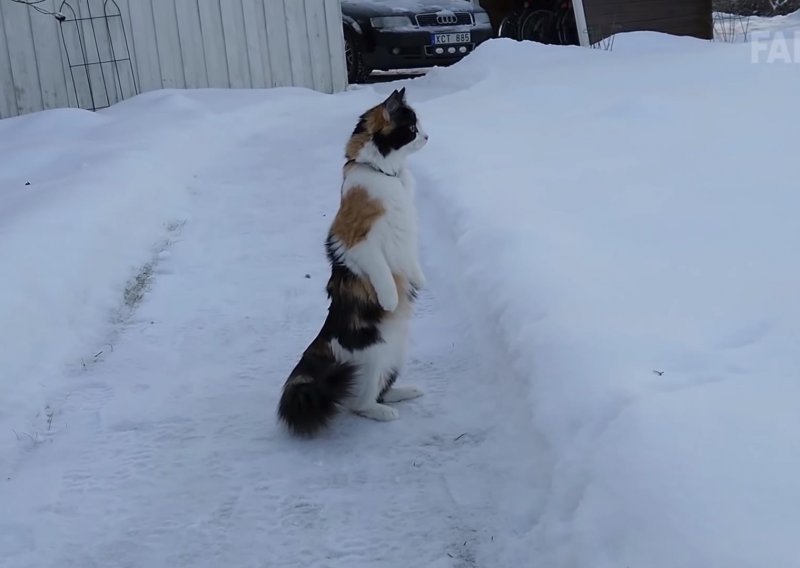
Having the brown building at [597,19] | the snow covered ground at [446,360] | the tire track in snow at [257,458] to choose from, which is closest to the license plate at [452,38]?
the brown building at [597,19]

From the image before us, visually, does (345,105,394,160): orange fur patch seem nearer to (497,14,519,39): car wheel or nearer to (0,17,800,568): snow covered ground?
(0,17,800,568): snow covered ground

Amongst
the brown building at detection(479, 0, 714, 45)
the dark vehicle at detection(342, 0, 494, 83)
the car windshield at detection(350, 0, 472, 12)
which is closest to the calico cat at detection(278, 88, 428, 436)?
the dark vehicle at detection(342, 0, 494, 83)

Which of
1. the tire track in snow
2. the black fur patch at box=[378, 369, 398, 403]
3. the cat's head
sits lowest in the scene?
the tire track in snow

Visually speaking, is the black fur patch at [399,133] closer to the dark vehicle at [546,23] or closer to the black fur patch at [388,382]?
the black fur patch at [388,382]

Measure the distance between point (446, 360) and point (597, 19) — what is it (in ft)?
31.1

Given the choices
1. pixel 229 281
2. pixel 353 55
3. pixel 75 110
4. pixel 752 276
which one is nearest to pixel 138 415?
pixel 229 281

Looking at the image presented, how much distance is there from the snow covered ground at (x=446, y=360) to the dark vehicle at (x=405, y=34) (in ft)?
15.3

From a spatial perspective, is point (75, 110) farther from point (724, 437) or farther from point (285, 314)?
point (724, 437)

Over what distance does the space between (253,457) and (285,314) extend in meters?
1.34

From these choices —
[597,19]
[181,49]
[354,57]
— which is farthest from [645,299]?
[597,19]

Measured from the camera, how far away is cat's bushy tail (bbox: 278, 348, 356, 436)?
3400 millimetres

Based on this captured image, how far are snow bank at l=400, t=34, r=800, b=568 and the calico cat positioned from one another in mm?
513

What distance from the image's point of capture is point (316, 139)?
8.05 meters

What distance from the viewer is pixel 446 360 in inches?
159
